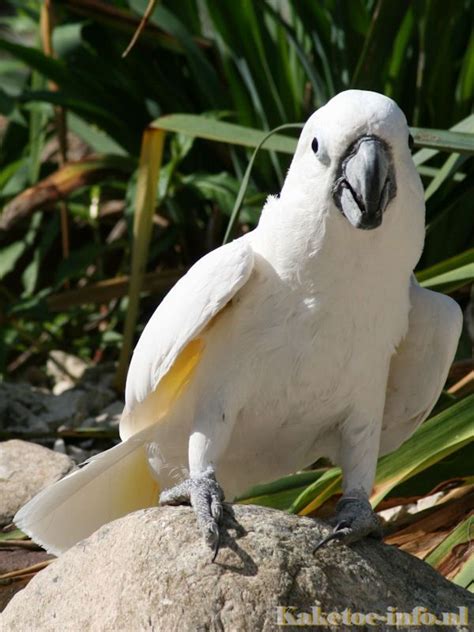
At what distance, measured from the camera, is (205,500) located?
2.65m

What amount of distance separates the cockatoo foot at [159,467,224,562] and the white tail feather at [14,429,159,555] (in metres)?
0.33

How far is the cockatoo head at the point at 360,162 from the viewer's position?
2.53 m

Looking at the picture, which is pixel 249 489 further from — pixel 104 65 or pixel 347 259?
pixel 104 65

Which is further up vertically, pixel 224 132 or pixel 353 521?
pixel 224 132

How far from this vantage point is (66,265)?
17.5 feet

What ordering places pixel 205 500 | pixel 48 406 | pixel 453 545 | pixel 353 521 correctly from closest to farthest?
pixel 205 500 → pixel 353 521 → pixel 453 545 → pixel 48 406

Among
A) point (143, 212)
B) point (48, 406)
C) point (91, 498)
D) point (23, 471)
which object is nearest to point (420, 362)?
point (91, 498)

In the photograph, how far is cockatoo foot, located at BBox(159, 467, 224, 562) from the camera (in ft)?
8.35

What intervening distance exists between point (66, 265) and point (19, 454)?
5.24 ft

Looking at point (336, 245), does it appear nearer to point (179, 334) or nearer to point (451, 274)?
point (179, 334)

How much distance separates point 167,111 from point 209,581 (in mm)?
3528

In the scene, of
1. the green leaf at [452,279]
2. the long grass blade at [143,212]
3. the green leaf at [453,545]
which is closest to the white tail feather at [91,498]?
the green leaf at [453,545]

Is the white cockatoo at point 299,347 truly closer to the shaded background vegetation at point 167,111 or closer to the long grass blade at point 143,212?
the shaded background vegetation at point 167,111

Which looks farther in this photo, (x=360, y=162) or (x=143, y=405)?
(x=143, y=405)
